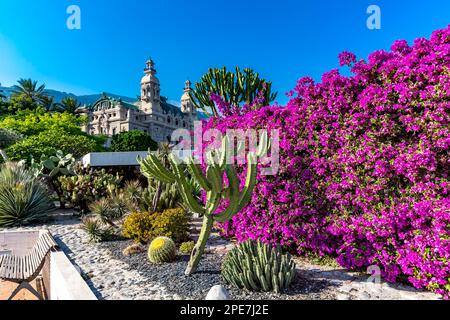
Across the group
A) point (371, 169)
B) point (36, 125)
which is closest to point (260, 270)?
point (371, 169)

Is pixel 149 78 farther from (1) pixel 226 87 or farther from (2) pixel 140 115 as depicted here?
(1) pixel 226 87

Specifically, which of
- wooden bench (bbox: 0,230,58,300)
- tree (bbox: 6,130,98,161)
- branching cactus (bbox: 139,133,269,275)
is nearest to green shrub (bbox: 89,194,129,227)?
wooden bench (bbox: 0,230,58,300)

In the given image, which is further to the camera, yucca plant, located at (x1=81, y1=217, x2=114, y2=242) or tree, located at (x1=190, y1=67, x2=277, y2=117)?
tree, located at (x1=190, y1=67, x2=277, y2=117)

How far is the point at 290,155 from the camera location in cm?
536

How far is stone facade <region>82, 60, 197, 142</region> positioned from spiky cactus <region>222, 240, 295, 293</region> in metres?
77.3

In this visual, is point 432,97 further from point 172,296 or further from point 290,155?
point 172,296

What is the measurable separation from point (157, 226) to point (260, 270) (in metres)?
2.90

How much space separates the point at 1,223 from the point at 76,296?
6.33 meters

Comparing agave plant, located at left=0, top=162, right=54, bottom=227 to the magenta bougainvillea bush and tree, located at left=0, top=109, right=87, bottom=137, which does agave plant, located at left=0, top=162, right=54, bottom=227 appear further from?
tree, located at left=0, top=109, right=87, bottom=137

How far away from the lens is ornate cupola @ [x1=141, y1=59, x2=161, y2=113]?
86.1 meters

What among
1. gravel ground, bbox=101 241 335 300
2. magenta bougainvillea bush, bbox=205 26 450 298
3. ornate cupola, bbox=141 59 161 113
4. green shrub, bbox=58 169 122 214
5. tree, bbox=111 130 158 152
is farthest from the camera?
ornate cupola, bbox=141 59 161 113

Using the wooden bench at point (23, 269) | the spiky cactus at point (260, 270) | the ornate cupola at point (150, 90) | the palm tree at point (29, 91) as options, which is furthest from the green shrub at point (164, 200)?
the ornate cupola at point (150, 90)

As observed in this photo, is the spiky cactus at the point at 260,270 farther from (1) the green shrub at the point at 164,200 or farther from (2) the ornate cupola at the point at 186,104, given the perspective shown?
(2) the ornate cupola at the point at 186,104

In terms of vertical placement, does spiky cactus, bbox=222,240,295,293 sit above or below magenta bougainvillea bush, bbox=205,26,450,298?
below
